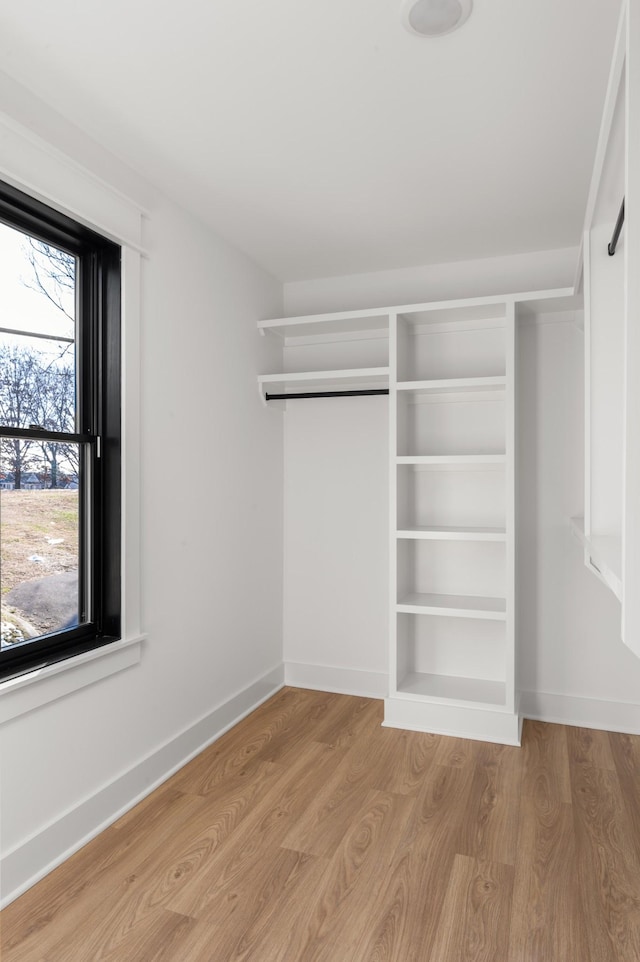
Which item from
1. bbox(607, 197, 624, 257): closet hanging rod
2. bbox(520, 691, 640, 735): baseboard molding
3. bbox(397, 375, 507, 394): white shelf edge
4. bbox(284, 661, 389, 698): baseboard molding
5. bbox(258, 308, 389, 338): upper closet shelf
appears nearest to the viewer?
bbox(607, 197, 624, 257): closet hanging rod

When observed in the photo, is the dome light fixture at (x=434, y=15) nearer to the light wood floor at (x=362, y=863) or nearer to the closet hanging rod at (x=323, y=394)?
the closet hanging rod at (x=323, y=394)

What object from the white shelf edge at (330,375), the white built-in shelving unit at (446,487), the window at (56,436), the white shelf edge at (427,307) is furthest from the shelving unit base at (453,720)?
the white shelf edge at (427,307)

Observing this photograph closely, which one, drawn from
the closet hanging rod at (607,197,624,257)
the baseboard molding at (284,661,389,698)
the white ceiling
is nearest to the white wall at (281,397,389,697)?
the baseboard molding at (284,661,389,698)

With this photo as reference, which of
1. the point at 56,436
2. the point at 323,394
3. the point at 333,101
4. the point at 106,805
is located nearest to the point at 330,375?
the point at 323,394

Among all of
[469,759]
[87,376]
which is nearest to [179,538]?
[87,376]

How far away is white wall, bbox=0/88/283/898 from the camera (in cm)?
204

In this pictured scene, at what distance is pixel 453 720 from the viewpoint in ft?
10.0

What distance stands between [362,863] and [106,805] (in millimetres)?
952

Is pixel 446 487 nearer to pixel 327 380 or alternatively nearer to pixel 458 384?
pixel 458 384

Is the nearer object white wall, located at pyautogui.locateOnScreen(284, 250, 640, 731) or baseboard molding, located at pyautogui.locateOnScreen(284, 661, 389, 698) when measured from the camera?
white wall, located at pyautogui.locateOnScreen(284, 250, 640, 731)

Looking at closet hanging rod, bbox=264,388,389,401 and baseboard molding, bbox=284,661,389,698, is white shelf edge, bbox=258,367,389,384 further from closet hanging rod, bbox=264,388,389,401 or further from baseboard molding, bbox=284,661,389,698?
baseboard molding, bbox=284,661,389,698

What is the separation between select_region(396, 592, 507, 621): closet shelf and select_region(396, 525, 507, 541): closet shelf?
13.7 inches

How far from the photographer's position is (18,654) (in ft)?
6.54

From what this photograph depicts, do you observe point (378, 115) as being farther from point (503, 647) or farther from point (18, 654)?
point (503, 647)
